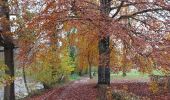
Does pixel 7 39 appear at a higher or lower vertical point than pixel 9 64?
higher

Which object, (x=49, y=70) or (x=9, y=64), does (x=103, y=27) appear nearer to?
(x=9, y=64)

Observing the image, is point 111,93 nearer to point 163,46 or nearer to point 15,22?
point 163,46

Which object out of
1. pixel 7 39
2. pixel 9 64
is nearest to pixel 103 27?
pixel 7 39

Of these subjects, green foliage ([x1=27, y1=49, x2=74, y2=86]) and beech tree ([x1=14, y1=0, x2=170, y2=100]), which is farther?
green foliage ([x1=27, y1=49, x2=74, y2=86])

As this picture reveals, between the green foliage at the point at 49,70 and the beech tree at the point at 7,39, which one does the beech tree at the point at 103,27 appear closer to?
the beech tree at the point at 7,39

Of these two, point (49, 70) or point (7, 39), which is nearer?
point (7, 39)

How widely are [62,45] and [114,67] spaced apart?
844 cm

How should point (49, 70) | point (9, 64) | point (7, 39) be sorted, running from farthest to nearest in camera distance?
point (49, 70), point (9, 64), point (7, 39)

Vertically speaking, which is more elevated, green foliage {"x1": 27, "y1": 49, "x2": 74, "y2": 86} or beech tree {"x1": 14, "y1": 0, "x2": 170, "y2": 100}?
beech tree {"x1": 14, "y1": 0, "x2": 170, "y2": 100}

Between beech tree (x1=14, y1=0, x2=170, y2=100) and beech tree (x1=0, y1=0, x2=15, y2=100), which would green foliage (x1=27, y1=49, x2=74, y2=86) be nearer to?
beech tree (x1=0, y1=0, x2=15, y2=100)

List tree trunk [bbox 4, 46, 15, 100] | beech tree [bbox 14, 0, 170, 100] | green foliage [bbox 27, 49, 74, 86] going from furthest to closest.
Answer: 1. green foliage [bbox 27, 49, 74, 86]
2. tree trunk [bbox 4, 46, 15, 100]
3. beech tree [bbox 14, 0, 170, 100]

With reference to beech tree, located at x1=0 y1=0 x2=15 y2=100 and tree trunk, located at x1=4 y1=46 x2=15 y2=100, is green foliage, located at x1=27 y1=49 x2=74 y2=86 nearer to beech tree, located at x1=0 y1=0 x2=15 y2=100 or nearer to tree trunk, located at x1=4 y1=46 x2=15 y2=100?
tree trunk, located at x1=4 y1=46 x2=15 y2=100

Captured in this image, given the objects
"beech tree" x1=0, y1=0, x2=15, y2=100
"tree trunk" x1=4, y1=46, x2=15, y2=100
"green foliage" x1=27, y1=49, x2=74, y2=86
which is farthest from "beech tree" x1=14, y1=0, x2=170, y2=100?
"green foliage" x1=27, y1=49, x2=74, y2=86

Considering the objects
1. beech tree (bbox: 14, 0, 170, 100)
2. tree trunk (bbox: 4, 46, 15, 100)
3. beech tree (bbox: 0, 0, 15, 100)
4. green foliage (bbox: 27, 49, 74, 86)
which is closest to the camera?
beech tree (bbox: 14, 0, 170, 100)
